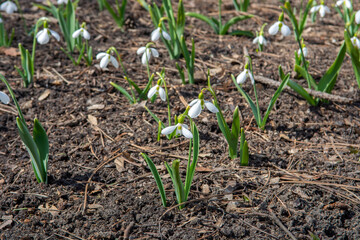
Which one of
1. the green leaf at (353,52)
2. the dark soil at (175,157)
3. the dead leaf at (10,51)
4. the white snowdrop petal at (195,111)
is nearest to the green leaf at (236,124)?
the dark soil at (175,157)

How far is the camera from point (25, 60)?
307 cm

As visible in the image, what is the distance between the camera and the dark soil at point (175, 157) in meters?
2.01

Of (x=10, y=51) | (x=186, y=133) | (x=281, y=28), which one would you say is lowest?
(x=10, y=51)

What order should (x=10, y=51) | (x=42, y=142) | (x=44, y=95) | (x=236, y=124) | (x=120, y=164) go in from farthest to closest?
1. (x=10, y=51)
2. (x=44, y=95)
3. (x=120, y=164)
4. (x=236, y=124)
5. (x=42, y=142)

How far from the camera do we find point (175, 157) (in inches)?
97.7

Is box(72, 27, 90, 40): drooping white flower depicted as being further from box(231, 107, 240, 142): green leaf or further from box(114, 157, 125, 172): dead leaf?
box(231, 107, 240, 142): green leaf

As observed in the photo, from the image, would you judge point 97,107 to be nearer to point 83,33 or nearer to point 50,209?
point 83,33

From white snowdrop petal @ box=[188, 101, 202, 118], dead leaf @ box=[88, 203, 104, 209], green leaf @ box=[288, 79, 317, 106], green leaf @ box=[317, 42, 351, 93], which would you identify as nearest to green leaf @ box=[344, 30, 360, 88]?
green leaf @ box=[317, 42, 351, 93]

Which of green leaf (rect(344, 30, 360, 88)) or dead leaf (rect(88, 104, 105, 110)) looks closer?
green leaf (rect(344, 30, 360, 88))

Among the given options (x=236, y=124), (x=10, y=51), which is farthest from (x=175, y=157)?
(x=10, y=51)

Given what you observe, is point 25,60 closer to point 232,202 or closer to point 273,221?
point 232,202

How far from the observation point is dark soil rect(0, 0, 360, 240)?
6.58 feet

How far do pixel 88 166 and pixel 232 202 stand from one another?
3.09ft

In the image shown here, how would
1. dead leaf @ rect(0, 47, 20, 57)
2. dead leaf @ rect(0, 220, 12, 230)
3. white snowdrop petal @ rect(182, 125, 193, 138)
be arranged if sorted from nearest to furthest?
white snowdrop petal @ rect(182, 125, 193, 138) → dead leaf @ rect(0, 220, 12, 230) → dead leaf @ rect(0, 47, 20, 57)
